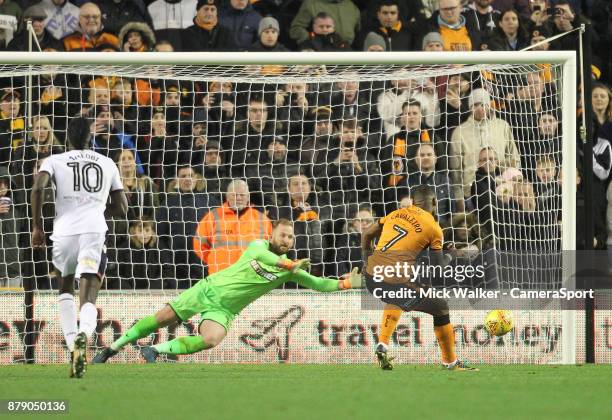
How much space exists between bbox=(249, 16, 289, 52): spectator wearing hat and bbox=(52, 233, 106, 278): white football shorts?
5231 millimetres

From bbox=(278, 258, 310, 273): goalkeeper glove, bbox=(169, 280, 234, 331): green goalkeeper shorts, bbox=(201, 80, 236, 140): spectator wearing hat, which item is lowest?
bbox=(169, 280, 234, 331): green goalkeeper shorts

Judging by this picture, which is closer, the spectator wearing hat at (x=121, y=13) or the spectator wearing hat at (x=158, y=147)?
the spectator wearing hat at (x=158, y=147)

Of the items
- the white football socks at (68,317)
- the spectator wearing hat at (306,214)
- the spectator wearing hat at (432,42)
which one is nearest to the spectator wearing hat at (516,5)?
the spectator wearing hat at (432,42)

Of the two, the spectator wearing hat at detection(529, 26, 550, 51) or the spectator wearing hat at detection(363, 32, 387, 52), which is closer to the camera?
the spectator wearing hat at detection(363, 32, 387, 52)

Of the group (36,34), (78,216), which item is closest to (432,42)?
(36,34)

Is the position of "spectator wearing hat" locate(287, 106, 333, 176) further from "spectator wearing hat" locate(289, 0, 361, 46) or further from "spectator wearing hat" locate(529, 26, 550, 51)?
"spectator wearing hat" locate(529, 26, 550, 51)

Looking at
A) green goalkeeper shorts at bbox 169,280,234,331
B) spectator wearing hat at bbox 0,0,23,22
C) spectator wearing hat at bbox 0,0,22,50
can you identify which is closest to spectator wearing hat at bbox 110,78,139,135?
spectator wearing hat at bbox 0,0,22,50

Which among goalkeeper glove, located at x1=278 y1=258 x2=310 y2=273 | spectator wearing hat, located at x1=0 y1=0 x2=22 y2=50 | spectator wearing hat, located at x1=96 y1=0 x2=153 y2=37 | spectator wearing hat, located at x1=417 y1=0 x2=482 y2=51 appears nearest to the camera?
goalkeeper glove, located at x1=278 y1=258 x2=310 y2=273

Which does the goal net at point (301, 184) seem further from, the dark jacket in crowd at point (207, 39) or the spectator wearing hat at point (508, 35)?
the spectator wearing hat at point (508, 35)

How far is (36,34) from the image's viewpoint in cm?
1478

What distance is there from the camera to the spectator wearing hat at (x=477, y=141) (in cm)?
1341

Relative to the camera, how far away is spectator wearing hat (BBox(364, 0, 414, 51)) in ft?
50.6

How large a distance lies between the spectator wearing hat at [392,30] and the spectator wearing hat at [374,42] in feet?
0.29

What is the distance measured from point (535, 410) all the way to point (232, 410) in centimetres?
181
